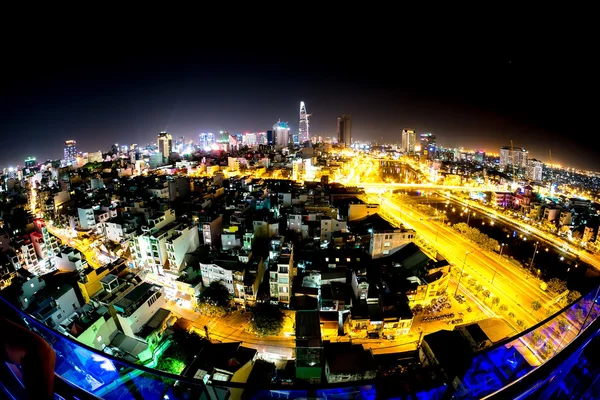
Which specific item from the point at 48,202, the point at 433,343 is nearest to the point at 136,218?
the point at 48,202

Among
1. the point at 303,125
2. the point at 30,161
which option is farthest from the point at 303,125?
the point at 30,161

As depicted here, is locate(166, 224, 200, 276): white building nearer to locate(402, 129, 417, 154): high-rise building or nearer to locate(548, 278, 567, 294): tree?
locate(548, 278, 567, 294): tree

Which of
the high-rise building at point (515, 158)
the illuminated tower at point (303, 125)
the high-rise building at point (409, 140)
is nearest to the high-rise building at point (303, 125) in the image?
the illuminated tower at point (303, 125)

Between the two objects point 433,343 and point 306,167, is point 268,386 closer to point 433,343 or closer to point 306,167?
point 433,343

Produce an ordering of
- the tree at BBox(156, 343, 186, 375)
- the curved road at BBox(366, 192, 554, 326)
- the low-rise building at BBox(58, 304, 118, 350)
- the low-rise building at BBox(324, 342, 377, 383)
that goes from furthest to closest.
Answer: the curved road at BBox(366, 192, 554, 326) → the tree at BBox(156, 343, 186, 375) → the low-rise building at BBox(58, 304, 118, 350) → the low-rise building at BBox(324, 342, 377, 383)

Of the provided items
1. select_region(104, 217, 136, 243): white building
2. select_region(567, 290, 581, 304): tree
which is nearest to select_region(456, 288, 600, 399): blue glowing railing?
select_region(567, 290, 581, 304): tree

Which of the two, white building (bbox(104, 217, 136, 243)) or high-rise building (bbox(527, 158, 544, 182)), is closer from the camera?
white building (bbox(104, 217, 136, 243))

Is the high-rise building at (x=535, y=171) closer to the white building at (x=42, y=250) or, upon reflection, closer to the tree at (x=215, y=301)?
the tree at (x=215, y=301)

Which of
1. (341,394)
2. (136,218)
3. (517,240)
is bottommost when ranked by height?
(517,240)
